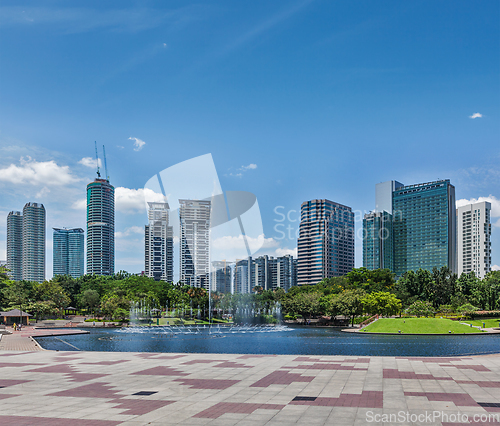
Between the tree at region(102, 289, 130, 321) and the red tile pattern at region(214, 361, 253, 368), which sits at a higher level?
the red tile pattern at region(214, 361, 253, 368)

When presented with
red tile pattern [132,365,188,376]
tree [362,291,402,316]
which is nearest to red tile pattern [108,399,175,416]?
red tile pattern [132,365,188,376]

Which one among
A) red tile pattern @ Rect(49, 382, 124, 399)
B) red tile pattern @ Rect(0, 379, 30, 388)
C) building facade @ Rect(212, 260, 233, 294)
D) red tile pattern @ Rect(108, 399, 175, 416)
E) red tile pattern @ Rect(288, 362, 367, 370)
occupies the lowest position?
building facade @ Rect(212, 260, 233, 294)

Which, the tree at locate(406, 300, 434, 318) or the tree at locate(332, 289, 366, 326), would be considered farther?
the tree at locate(332, 289, 366, 326)

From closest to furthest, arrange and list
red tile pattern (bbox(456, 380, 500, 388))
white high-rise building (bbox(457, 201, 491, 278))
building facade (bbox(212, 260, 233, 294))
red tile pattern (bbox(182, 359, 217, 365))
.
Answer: red tile pattern (bbox(456, 380, 500, 388)), red tile pattern (bbox(182, 359, 217, 365)), building facade (bbox(212, 260, 233, 294)), white high-rise building (bbox(457, 201, 491, 278))

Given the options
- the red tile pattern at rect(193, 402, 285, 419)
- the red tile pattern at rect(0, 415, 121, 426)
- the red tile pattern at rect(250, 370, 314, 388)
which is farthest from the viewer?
the red tile pattern at rect(250, 370, 314, 388)

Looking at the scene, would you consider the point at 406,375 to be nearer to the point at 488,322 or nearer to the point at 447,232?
the point at 488,322

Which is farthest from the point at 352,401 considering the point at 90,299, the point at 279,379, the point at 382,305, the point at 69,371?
the point at 90,299

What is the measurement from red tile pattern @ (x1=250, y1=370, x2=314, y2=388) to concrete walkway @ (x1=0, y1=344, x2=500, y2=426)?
0.04 metres

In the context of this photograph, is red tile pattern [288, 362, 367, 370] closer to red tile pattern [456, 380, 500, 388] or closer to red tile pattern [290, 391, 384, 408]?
red tile pattern [456, 380, 500, 388]

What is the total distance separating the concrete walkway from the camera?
13188 mm

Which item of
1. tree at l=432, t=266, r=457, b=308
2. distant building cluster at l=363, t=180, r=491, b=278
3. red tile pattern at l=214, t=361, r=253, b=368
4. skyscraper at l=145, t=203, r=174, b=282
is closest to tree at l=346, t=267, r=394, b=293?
tree at l=432, t=266, r=457, b=308

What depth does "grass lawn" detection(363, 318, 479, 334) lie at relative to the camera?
2234 inches

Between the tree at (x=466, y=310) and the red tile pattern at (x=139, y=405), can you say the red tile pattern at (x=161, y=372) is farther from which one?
the tree at (x=466, y=310)

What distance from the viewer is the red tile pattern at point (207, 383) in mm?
18531
